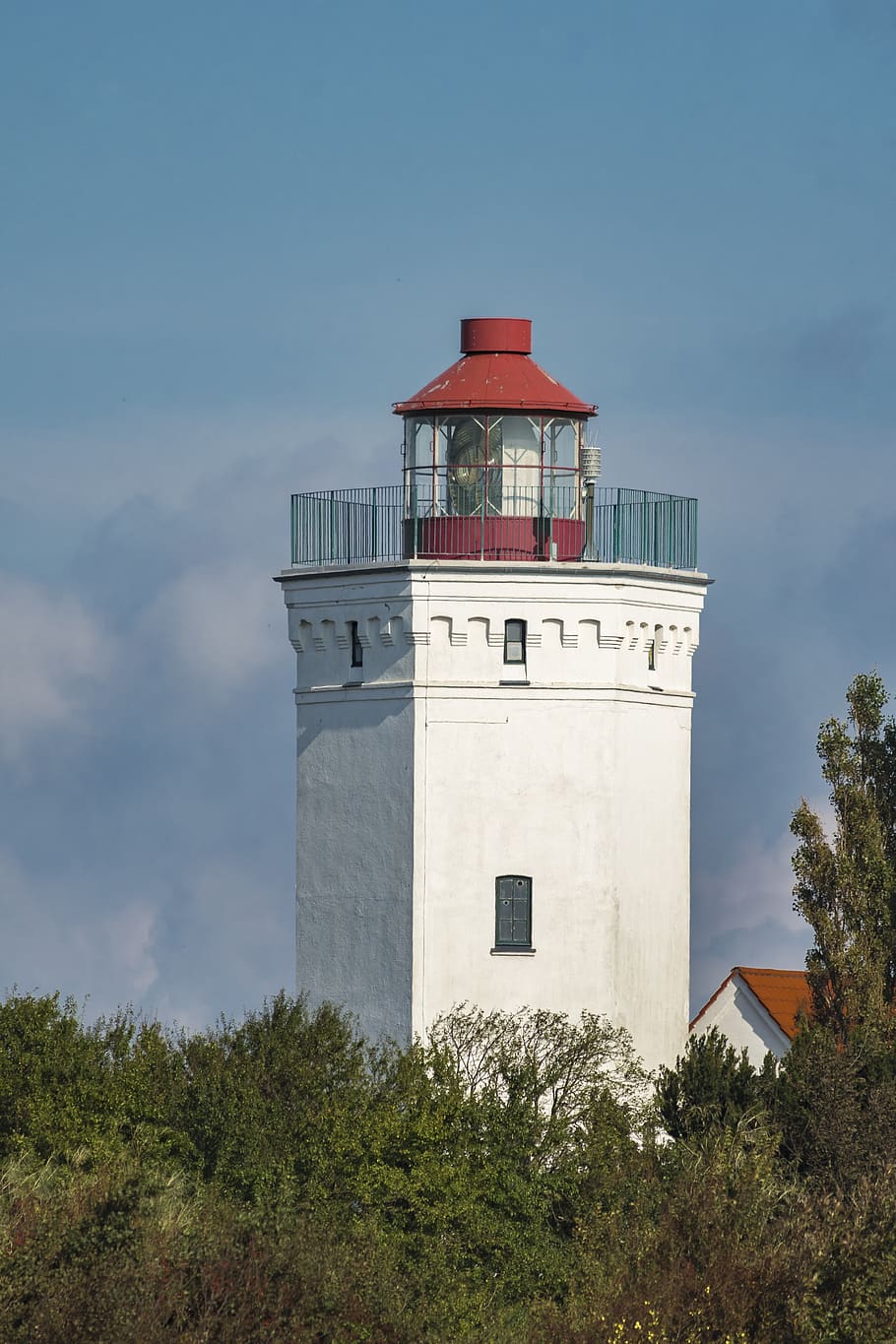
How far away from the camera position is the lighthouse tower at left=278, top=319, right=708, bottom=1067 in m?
39.2

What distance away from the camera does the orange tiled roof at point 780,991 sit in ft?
145

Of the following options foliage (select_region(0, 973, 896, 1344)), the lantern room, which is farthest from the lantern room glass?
foliage (select_region(0, 973, 896, 1344))

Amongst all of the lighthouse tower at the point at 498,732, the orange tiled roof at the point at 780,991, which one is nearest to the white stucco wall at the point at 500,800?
the lighthouse tower at the point at 498,732

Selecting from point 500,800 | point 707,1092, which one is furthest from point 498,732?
point 707,1092

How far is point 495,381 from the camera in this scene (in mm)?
40406

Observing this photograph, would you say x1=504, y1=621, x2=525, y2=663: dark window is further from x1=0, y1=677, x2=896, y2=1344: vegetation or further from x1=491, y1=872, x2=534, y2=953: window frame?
x1=0, y1=677, x2=896, y2=1344: vegetation

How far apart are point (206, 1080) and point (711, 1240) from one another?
24.7 feet

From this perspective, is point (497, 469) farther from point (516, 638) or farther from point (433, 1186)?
point (433, 1186)

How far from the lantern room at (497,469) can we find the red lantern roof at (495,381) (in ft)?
0.06

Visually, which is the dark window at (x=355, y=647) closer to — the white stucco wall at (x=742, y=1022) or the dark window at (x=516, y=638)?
the dark window at (x=516, y=638)

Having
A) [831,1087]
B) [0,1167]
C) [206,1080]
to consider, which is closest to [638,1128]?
[831,1087]

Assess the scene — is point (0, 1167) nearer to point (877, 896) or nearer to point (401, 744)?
point (401, 744)

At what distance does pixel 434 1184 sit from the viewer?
116 feet

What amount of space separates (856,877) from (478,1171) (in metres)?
8.10
